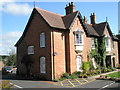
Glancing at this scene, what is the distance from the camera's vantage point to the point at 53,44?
63.5 feet

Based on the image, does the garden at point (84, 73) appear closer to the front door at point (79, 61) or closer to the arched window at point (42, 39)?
the front door at point (79, 61)

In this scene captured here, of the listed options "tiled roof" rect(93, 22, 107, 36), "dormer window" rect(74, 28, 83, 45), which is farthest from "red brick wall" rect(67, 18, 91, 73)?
"tiled roof" rect(93, 22, 107, 36)

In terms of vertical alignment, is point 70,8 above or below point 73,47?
above

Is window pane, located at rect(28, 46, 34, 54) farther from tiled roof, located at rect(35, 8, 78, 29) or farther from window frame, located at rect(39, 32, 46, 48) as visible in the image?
tiled roof, located at rect(35, 8, 78, 29)

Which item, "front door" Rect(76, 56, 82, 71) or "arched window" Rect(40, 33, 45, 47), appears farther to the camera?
"front door" Rect(76, 56, 82, 71)

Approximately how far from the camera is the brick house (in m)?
19.4

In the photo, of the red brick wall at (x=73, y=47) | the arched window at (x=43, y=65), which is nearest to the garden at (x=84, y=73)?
the red brick wall at (x=73, y=47)

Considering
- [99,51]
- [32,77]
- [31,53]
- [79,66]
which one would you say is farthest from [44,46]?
[99,51]

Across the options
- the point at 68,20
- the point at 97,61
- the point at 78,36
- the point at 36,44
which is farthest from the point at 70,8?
the point at 97,61

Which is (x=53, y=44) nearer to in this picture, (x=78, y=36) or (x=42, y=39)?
(x=42, y=39)

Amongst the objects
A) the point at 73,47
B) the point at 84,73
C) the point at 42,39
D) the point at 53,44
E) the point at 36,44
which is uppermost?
the point at 42,39

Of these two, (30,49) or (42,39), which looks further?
(30,49)

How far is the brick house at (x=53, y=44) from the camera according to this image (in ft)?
63.8

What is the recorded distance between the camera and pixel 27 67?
23.4m
